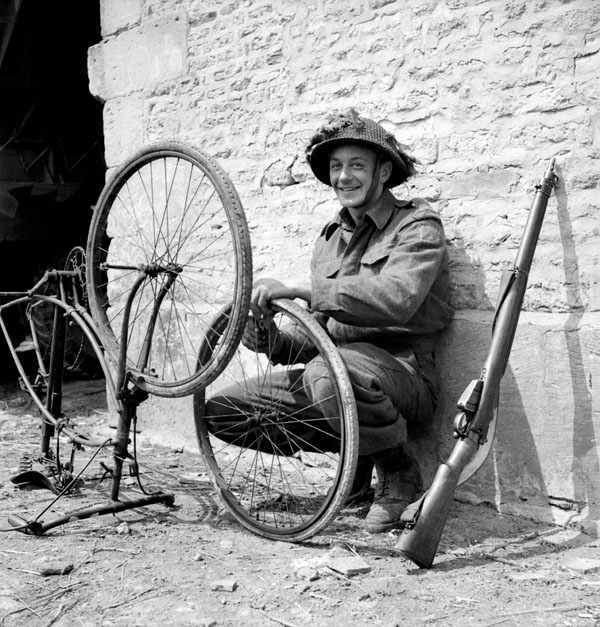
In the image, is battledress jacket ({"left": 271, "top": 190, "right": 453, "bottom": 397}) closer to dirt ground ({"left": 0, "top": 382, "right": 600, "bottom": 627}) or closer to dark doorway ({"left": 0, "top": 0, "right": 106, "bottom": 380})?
dirt ground ({"left": 0, "top": 382, "right": 600, "bottom": 627})

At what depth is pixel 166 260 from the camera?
416cm

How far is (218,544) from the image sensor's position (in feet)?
10.4

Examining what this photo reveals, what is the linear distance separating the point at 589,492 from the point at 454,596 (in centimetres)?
95

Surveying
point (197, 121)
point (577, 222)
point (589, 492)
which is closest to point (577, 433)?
point (589, 492)

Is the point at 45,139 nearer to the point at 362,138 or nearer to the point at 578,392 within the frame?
the point at 362,138

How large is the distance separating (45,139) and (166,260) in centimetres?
394

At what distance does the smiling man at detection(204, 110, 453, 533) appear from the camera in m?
3.18

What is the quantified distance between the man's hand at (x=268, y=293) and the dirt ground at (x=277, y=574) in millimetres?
936

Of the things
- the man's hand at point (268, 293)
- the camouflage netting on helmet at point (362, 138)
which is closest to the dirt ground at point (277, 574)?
the man's hand at point (268, 293)

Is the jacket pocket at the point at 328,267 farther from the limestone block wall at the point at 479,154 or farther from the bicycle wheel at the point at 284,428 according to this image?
the limestone block wall at the point at 479,154

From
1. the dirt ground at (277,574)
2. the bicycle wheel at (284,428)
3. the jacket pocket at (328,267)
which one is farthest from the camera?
the jacket pocket at (328,267)

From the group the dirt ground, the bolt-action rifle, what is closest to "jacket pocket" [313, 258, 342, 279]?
the bolt-action rifle

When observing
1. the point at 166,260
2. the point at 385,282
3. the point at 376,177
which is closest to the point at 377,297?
the point at 385,282

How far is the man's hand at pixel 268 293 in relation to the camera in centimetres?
322
